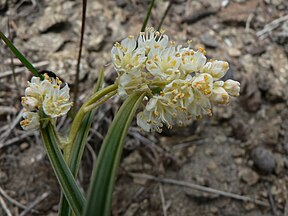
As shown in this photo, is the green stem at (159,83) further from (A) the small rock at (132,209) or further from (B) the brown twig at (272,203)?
(B) the brown twig at (272,203)

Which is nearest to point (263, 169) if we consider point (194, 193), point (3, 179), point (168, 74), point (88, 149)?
point (194, 193)

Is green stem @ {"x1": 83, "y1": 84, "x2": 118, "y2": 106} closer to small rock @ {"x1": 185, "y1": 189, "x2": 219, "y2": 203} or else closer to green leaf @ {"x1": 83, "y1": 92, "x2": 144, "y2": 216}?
green leaf @ {"x1": 83, "y1": 92, "x2": 144, "y2": 216}

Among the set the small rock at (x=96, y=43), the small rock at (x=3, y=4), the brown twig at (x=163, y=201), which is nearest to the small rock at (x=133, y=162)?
the brown twig at (x=163, y=201)

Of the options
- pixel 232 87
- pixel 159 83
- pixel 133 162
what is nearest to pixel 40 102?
pixel 159 83

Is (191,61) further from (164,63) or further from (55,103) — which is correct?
(55,103)

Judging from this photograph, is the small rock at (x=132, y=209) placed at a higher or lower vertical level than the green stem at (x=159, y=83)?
lower

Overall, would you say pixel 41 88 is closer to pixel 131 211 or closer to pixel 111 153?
pixel 111 153
